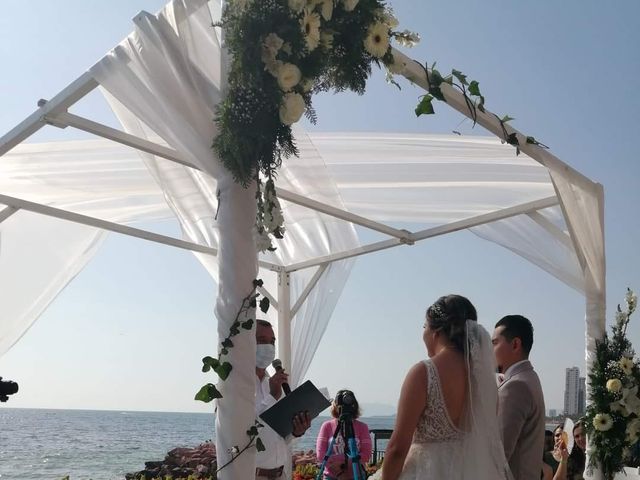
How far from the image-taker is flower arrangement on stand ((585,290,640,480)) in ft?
15.7

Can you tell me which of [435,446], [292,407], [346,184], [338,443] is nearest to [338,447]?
[338,443]

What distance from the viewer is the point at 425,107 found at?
360cm

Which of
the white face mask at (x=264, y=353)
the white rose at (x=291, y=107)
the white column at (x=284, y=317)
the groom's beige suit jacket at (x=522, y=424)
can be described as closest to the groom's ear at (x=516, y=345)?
the groom's beige suit jacket at (x=522, y=424)

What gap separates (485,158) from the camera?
534 centimetres

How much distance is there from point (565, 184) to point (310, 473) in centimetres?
454

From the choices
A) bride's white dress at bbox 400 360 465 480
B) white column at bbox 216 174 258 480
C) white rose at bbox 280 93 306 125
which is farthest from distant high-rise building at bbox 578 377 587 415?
white rose at bbox 280 93 306 125

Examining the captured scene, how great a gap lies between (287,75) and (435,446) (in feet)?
5.08

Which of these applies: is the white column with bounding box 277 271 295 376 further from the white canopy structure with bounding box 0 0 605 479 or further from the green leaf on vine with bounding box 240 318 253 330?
the green leaf on vine with bounding box 240 318 253 330

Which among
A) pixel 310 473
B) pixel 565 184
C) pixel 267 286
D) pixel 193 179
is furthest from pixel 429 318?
pixel 310 473

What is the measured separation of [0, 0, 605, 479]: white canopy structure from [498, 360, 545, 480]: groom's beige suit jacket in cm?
129

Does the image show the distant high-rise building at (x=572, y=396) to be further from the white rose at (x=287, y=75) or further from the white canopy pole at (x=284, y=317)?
the white rose at (x=287, y=75)

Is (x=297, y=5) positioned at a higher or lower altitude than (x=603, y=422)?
higher

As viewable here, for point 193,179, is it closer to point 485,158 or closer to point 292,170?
point 292,170

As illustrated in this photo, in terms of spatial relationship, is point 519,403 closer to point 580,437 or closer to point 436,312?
point 436,312
